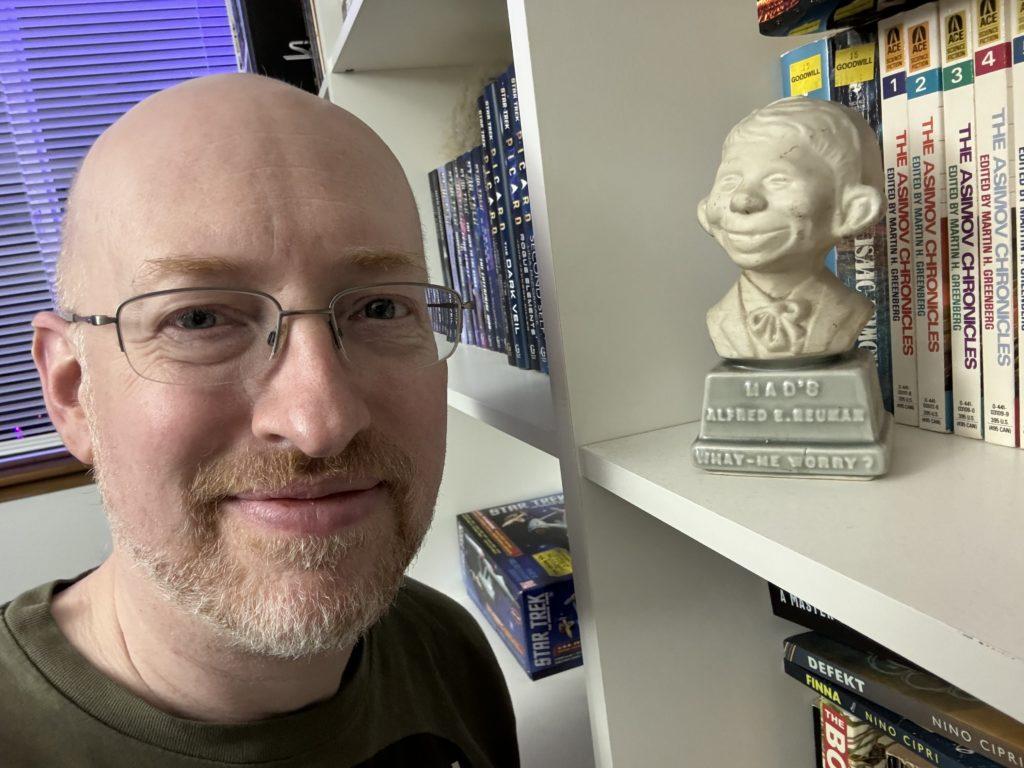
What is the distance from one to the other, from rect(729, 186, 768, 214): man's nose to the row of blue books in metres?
0.30

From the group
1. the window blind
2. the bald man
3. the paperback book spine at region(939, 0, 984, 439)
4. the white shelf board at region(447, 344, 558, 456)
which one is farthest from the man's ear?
the window blind

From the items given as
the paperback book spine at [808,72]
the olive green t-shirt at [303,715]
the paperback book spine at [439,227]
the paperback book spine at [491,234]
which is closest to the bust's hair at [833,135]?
the paperback book spine at [808,72]

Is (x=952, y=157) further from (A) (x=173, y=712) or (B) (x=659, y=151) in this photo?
(A) (x=173, y=712)

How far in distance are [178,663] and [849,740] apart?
63cm

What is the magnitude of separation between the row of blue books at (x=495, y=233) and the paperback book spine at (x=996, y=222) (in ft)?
1.36

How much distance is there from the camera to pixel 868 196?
0.47 meters

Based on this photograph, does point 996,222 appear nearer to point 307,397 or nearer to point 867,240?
point 867,240

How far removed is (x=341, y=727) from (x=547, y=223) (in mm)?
540

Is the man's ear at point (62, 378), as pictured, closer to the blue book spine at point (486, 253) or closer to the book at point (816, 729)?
the blue book spine at point (486, 253)

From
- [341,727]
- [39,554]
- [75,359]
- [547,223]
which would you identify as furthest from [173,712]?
[39,554]

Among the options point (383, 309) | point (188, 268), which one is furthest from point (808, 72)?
point (188, 268)

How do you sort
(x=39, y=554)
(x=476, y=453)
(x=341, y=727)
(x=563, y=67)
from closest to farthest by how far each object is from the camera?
1. (x=563, y=67)
2. (x=341, y=727)
3. (x=476, y=453)
4. (x=39, y=554)

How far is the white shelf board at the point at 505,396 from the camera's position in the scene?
2.37ft

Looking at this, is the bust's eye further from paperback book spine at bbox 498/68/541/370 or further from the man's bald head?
paperback book spine at bbox 498/68/541/370
